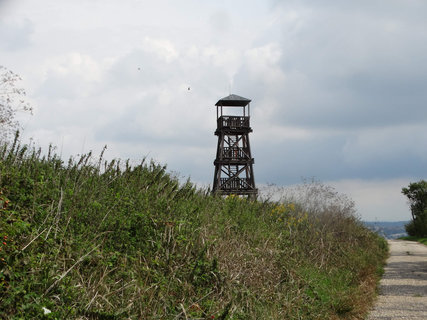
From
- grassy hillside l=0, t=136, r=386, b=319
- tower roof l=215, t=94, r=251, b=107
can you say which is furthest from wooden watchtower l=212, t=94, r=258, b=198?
grassy hillside l=0, t=136, r=386, b=319

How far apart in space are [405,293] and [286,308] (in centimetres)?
525

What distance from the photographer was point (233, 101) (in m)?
27.8

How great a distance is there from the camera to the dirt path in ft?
28.5

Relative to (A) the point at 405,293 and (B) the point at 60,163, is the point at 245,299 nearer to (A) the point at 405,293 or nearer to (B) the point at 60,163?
(B) the point at 60,163

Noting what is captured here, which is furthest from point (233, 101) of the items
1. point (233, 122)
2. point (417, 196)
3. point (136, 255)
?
point (417, 196)

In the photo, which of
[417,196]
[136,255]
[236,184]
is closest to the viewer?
[136,255]

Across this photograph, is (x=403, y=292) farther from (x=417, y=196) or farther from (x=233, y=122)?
(x=417, y=196)

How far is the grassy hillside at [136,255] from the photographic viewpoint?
4828 millimetres

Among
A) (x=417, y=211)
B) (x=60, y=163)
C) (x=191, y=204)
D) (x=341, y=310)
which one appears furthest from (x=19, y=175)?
(x=417, y=211)

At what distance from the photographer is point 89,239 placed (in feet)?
19.5

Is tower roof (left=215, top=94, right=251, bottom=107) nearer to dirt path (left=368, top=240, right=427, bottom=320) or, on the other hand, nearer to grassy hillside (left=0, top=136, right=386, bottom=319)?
dirt path (left=368, top=240, right=427, bottom=320)

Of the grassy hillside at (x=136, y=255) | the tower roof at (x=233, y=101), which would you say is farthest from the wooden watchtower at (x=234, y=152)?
the grassy hillside at (x=136, y=255)

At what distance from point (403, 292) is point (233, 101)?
1842cm

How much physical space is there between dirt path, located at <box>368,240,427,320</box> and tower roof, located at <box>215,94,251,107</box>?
1335cm
